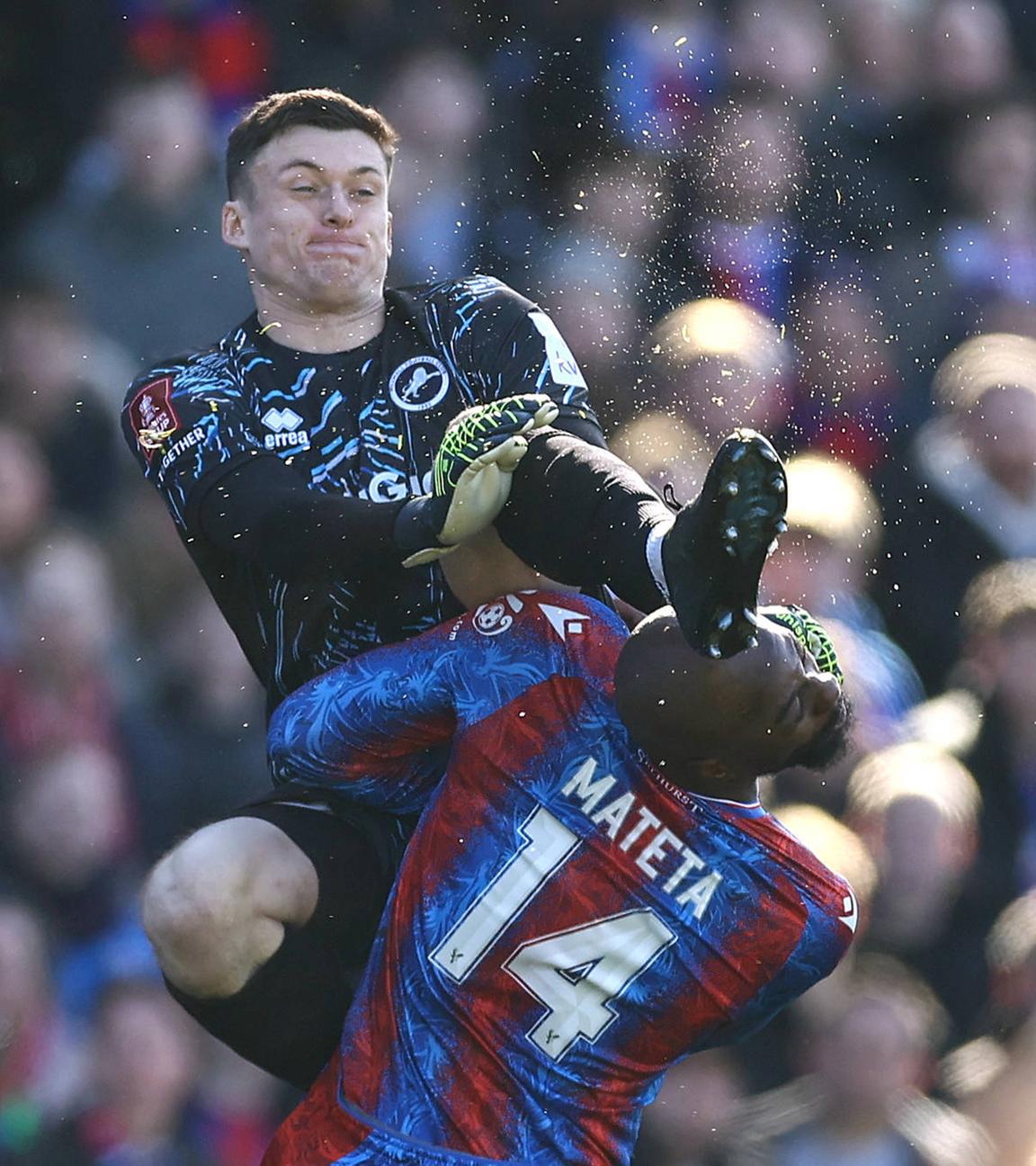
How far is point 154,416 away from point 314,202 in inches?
17.2

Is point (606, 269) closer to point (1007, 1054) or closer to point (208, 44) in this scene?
point (208, 44)

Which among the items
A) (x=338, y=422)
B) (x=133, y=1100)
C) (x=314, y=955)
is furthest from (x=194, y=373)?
(x=133, y=1100)

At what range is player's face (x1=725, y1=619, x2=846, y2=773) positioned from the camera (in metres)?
2.65

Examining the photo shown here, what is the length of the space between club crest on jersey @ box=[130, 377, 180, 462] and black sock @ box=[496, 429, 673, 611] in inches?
27.3

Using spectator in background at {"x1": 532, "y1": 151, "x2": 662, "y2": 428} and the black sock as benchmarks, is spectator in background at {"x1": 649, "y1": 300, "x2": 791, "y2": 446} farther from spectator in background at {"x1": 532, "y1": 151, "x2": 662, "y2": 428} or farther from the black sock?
the black sock

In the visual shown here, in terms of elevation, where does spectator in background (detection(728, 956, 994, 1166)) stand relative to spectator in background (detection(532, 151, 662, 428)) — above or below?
below

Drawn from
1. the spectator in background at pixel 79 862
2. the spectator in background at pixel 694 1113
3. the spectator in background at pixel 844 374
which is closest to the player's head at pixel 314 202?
the spectator in background at pixel 79 862

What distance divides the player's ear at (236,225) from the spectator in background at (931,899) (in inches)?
74.1

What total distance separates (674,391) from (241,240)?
1.79 m

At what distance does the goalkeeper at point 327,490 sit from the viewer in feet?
9.25

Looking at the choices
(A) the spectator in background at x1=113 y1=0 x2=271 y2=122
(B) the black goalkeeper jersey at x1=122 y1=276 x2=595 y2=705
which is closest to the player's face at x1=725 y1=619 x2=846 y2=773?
(B) the black goalkeeper jersey at x1=122 y1=276 x2=595 y2=705

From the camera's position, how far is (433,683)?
2.92 metres

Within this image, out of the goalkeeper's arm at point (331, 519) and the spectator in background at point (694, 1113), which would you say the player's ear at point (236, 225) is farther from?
the spectator in background at point (694, 1113)

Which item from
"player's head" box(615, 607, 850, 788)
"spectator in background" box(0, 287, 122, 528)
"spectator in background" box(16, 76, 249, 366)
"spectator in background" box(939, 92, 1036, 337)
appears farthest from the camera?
"spectator in background" box(939, 92, 1036, 337)
